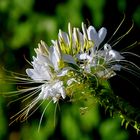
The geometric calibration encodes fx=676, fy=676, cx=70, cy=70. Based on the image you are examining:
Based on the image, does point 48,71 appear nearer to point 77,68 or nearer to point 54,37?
point 77,68

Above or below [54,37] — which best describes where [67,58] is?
below

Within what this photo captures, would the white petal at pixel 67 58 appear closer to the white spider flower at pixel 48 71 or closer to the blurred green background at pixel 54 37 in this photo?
the white spider flower at pixel 48 71

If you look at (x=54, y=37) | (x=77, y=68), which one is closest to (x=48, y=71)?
(x=77, y=68)

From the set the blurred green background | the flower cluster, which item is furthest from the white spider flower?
the blurred green background

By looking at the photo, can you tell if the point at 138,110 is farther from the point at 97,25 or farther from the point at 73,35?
the point at 97,25

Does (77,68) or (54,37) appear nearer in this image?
(77,68)

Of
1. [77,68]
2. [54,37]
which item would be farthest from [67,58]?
[54,37]

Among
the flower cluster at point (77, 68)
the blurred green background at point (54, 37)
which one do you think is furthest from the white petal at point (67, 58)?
the blurred green background at point (54, 37)
